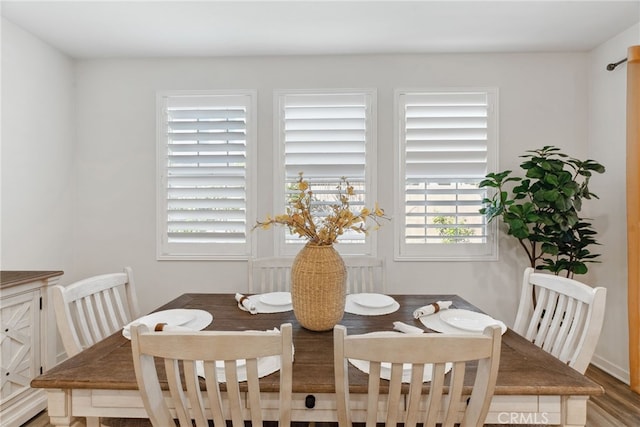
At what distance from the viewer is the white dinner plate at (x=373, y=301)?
182 centimetres

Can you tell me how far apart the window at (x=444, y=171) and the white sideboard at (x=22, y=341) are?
8.25ft

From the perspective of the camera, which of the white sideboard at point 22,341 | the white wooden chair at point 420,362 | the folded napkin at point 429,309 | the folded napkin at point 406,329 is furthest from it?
the white sideboard at point 22,341

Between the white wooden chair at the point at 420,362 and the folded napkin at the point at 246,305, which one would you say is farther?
the folded napkin at the point at 246,305

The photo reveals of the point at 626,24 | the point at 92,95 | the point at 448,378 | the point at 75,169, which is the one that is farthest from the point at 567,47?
the point at 75,169

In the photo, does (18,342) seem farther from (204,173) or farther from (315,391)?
(315,391)

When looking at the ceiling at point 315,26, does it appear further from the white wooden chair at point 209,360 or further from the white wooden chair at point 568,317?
the white wooden chair at point 209,360

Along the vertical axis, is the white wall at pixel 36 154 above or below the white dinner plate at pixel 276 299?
above

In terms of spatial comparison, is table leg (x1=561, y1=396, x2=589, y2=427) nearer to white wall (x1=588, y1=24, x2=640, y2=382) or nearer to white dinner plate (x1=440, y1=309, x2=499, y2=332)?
white dinner plate (x1=440, y1=309, x2=499, y2=332)

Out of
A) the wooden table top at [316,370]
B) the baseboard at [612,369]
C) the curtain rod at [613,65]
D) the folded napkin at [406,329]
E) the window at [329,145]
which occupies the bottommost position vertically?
the baseboard at [612,369]

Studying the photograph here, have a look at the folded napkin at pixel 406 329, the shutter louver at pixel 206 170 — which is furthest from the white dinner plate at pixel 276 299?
the shutter louver at pixel 206 170

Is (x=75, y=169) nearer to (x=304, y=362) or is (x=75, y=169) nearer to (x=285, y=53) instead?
(x=285, y=53)

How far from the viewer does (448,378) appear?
3.59ft

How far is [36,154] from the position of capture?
271 cm

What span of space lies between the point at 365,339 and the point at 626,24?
124 inches
